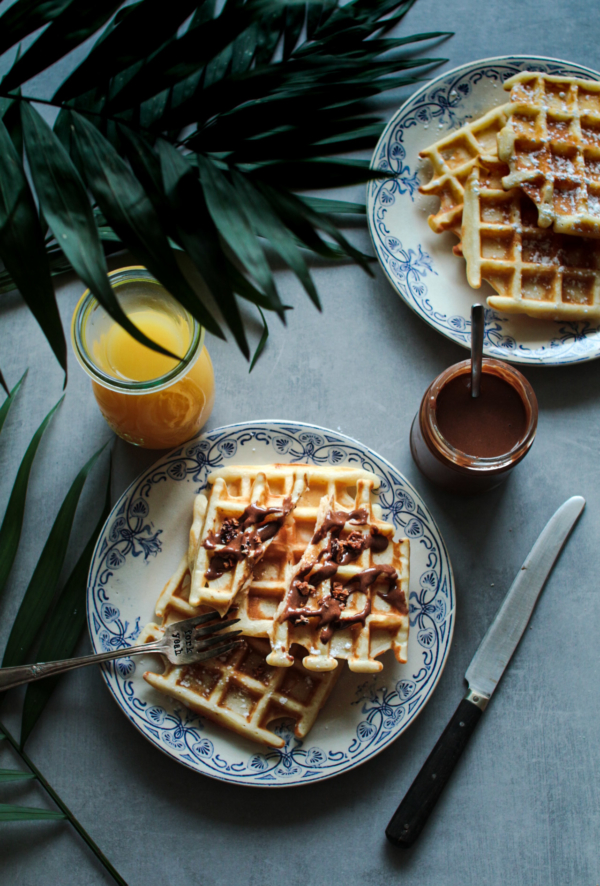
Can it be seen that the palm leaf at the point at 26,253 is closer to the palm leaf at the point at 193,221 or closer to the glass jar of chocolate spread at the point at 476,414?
the palm leaf at the point at 193,221

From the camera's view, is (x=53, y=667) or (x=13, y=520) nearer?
(x=53, y=667)

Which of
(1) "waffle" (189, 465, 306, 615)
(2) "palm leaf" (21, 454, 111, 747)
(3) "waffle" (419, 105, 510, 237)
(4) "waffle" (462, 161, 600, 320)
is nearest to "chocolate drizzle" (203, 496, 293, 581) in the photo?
(1) "waffle" (189, 465, 306, 615)

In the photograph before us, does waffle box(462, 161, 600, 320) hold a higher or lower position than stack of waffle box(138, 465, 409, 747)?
higher

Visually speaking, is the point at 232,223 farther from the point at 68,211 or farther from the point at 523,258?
the point at 523,258

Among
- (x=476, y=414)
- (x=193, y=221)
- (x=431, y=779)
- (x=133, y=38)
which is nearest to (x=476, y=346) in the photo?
(x=476, y=414)

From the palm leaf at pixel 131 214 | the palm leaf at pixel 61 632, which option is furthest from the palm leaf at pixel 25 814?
the palm leaf at pixel 131 214

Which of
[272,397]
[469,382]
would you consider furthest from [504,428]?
[272,397]

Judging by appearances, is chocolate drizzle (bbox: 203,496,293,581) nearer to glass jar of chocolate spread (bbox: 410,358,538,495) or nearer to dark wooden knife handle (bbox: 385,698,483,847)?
glass jar of chocolate spread (bbox: 410,358,538,495)
